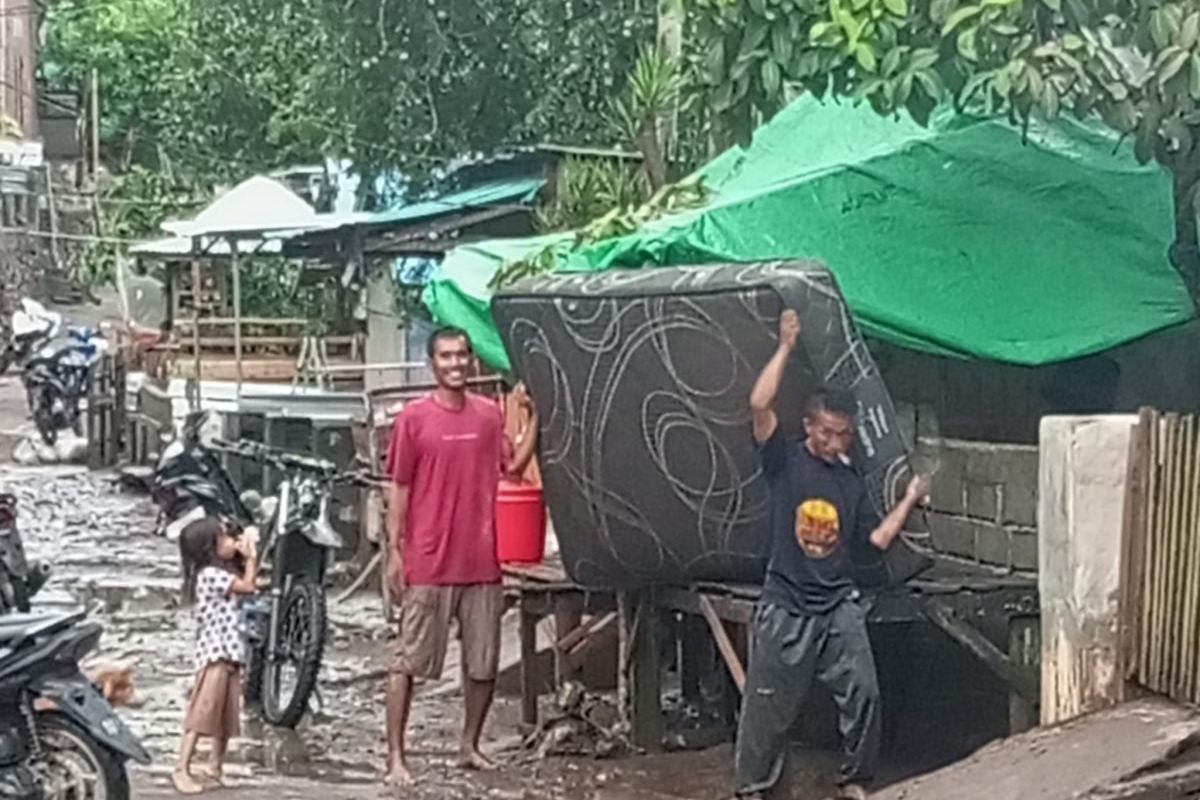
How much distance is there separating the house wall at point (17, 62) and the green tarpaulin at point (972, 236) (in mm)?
28743

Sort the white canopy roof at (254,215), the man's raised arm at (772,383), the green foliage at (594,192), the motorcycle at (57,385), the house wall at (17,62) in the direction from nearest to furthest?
the man's raised arm at (772,383) → the green foliage at (594,192) → the white canopy roof at (254,215) → the motorcycle at (57,385) → the house wall at (17,62)

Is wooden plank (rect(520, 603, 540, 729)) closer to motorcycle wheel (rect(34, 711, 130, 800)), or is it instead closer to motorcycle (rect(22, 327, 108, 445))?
motorcycle wheel (rect(34, 711, 130, 800))

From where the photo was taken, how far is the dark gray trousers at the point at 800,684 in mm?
7465

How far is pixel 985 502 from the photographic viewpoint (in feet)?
28.9

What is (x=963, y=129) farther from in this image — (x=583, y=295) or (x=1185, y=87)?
(x=1185, y=87)

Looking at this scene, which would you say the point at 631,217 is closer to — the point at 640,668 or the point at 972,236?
the point at 972,236

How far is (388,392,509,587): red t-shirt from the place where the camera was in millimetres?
8555

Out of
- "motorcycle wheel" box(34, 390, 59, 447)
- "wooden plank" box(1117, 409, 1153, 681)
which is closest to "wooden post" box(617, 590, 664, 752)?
"wooden plank" box(1117, 409, 1153, 681)

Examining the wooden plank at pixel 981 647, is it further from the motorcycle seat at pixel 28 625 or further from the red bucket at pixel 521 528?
the motorcycle seat at pixel 28 625

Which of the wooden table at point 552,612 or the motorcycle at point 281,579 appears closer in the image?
the wooden table at point 552,612

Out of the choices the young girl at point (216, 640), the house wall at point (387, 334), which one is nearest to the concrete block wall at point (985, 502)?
the young girl at point (216, 640)

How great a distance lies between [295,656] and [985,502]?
335 centimetres

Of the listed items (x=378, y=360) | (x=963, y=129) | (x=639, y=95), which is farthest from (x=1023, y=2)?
(x=378, y=360)

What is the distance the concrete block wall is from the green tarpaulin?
452 mm
